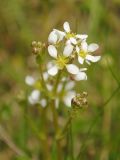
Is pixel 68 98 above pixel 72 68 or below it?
below

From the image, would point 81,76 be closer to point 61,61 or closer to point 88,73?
point 61,61

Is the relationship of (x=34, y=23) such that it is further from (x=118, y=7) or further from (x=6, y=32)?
(x=118, y=7)

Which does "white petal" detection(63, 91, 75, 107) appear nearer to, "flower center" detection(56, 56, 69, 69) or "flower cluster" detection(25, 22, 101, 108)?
"flower cluster" detection(25, 22, 101, 108)

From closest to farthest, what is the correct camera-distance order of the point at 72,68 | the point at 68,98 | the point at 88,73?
1. the point at 72,68
2. the point at 68,98
3. the point at 88,73

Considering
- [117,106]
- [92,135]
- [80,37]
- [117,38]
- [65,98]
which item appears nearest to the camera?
[80,37]

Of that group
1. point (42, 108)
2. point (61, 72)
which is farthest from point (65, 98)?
point (61, 72)

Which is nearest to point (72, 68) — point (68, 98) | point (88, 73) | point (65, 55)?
point (65, 55)

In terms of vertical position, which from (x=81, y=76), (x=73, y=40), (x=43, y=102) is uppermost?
(x=73, y=40)
